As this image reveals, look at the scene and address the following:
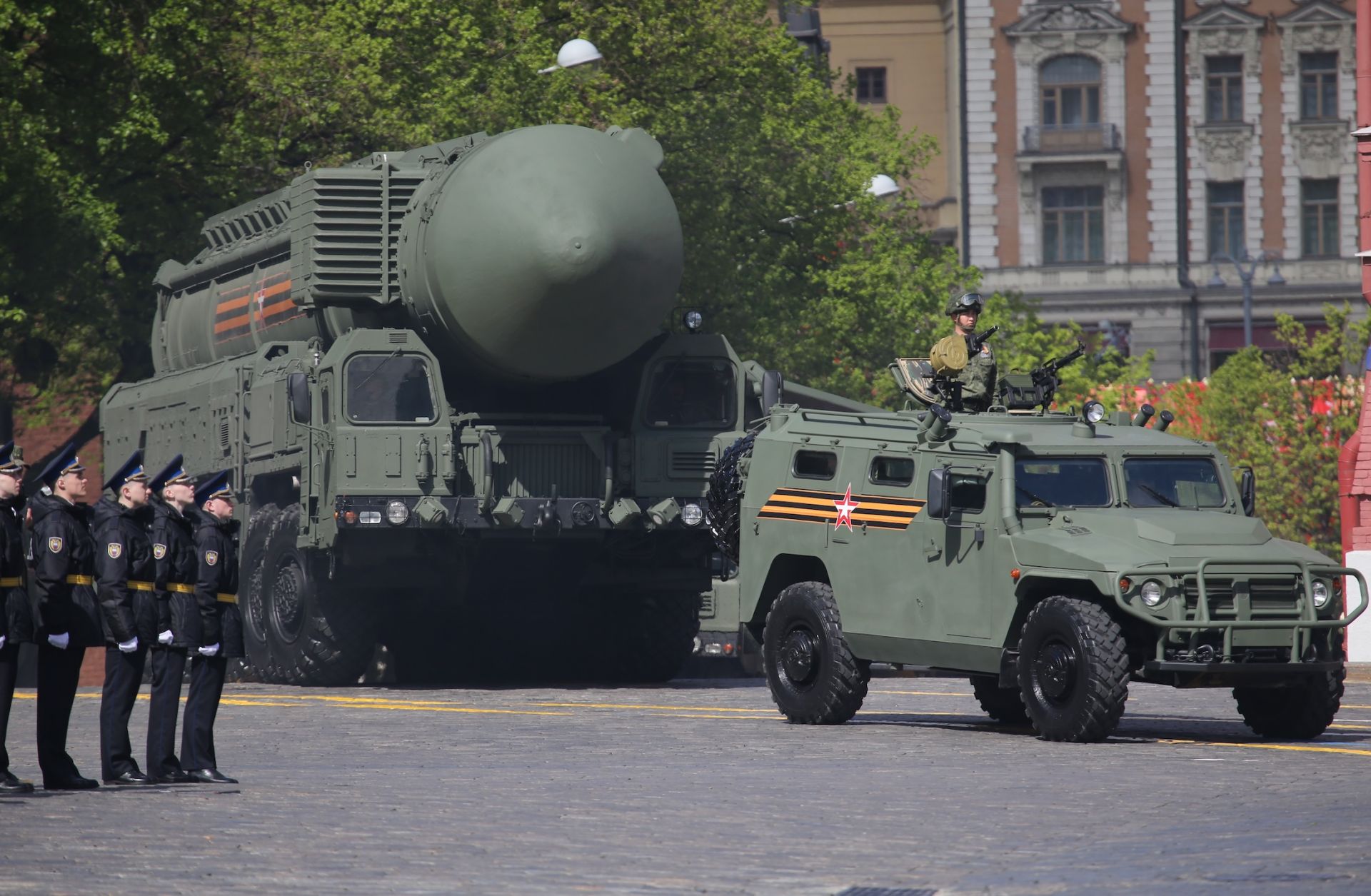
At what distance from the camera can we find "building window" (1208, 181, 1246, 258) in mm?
77000

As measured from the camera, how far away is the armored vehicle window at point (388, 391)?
2195 cm

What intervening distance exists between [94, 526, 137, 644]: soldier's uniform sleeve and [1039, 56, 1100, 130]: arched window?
2613 inches

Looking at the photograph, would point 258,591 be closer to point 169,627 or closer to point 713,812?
point 169,627

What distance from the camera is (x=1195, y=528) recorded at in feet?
53.4

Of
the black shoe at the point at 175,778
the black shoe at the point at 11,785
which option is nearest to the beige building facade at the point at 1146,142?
the black shoe at the point at 175,778

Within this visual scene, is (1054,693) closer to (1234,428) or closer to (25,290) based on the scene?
(25,290)

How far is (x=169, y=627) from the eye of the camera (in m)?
14.1

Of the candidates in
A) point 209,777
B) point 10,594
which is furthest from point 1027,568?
point 10,594

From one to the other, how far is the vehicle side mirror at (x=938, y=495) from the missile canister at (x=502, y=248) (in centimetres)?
568

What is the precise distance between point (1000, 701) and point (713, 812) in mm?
6770

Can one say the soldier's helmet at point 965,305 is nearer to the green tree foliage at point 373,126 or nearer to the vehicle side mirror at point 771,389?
the vehicle side mirror at point 771,389

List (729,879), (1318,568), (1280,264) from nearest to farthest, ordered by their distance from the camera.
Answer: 1. (729,879)
2. (1318,568)
3. (1280,264)

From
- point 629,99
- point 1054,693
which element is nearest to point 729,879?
point 1054,693

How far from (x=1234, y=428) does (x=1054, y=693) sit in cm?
4045
